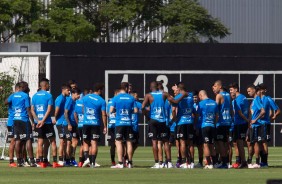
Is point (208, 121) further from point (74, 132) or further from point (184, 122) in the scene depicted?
point (74, 132)

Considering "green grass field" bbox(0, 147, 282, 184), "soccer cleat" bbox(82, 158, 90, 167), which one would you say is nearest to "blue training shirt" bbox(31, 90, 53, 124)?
"soccer cleat" bbox(82, 158, 90, 167)

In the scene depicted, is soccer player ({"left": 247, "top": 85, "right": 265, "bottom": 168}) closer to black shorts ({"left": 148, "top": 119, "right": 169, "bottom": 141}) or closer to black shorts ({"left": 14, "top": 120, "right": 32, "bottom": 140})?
black shorts ({"left": 148, "top": 119, "right": 169, "bottom": 141})

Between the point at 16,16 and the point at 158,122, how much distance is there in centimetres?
3516

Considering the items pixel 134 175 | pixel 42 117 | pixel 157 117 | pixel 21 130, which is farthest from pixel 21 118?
pixel 134 175

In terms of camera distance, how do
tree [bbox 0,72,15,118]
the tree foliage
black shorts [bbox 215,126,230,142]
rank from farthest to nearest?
the tree foliage < tree [bbox 0,72,15,118] < black shorts [bbox 215,126,230,142]

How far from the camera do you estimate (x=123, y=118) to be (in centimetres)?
3097

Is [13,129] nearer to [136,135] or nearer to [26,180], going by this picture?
[136,135]

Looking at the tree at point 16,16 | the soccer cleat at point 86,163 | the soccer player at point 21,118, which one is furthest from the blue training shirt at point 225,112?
the tree at point 16,16

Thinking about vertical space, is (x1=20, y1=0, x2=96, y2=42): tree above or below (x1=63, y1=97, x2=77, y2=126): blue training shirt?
above

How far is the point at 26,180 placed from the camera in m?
26.1

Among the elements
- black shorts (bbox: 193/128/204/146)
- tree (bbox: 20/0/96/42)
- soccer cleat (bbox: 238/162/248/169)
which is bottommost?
soccer cleat (bbox: 238/162/248/169)

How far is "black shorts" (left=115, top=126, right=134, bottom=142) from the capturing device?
31000mm

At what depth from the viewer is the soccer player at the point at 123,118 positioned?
1212 inches

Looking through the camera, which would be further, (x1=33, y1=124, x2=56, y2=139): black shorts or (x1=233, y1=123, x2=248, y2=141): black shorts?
(x1=233, y1=123, x2=248, y2=141): black shorts
